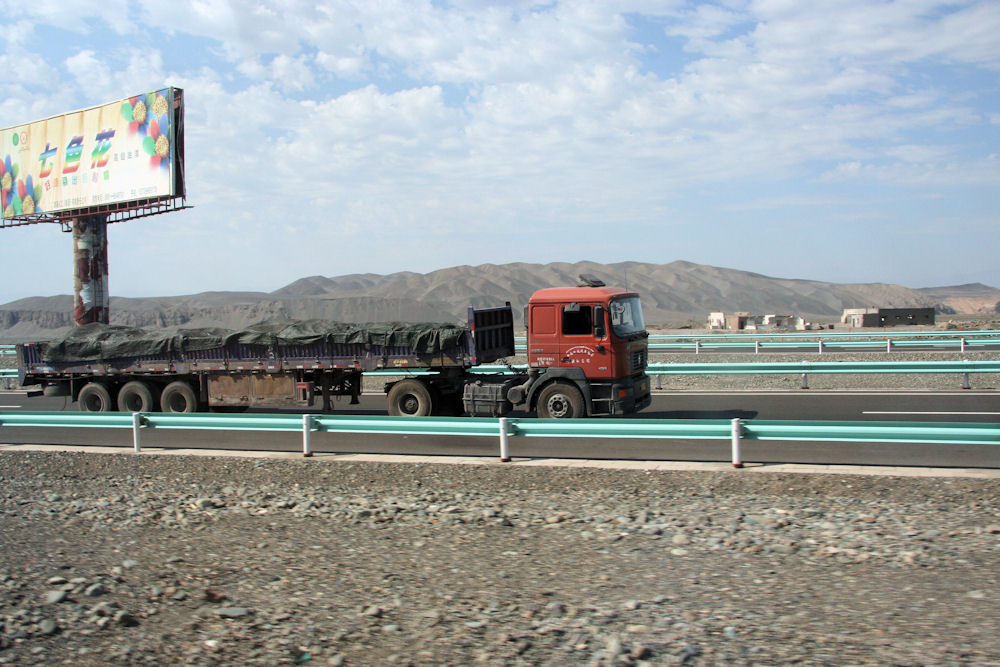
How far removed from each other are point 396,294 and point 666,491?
9947cm

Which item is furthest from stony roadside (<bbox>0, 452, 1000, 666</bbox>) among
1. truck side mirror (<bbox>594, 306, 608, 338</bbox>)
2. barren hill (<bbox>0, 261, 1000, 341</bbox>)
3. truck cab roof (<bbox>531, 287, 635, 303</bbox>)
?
barren hill (<bbox>0, 261, 1000, 341</bbox>)

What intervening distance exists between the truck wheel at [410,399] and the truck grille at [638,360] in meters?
4.15

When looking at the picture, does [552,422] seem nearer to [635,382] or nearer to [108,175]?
[635,382]

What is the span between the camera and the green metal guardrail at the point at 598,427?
10094 mm

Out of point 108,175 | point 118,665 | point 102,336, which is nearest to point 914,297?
point 108,175

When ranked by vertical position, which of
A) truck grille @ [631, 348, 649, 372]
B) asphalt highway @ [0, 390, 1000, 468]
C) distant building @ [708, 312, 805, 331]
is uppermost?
distant building @ [708, 312, 805, 331]

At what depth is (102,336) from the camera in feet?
60.6

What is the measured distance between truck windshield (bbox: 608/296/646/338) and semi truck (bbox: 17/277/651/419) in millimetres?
40

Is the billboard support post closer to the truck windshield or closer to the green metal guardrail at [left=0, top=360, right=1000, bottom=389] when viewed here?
the green metal guardrail at [left=0, top=360, right=1000, bottom=389]

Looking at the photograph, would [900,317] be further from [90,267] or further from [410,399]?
[90,267]

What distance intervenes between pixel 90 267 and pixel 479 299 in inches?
2566

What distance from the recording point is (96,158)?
118 ft

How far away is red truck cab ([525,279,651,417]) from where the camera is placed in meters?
14.2

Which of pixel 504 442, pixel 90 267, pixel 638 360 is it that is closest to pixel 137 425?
pixel 504 442
